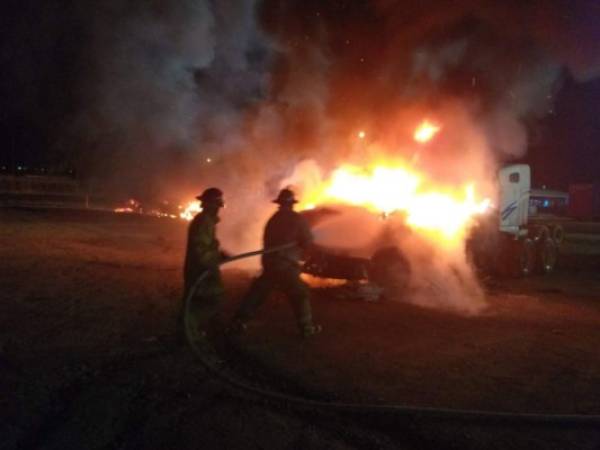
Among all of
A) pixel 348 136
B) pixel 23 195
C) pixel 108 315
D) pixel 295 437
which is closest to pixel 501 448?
pixel 295 437

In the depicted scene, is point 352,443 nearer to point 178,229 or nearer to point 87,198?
point 178,229

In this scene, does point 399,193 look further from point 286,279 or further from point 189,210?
point 189,210

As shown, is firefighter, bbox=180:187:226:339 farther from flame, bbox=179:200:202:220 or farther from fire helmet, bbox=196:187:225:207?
flame, bbox=179:200:202:220

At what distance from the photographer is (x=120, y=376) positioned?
4.68 metres

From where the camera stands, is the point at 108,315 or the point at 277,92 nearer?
the point at 108,315

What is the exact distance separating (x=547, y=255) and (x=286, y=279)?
10.8 m

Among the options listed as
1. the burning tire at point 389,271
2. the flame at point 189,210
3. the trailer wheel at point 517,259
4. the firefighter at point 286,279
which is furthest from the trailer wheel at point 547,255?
the flame at point 189,210

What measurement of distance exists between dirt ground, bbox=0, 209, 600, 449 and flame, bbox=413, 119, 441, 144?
6.51m

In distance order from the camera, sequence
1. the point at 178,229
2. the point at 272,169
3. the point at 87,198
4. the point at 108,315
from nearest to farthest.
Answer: the point at 108,315, the point at 272,169, the point at 178,229, the point at 87,198

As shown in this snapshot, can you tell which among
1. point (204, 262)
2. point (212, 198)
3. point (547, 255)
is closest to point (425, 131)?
point (547, 255)

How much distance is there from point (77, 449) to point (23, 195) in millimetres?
28916

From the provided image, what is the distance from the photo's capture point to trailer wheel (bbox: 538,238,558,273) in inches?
558

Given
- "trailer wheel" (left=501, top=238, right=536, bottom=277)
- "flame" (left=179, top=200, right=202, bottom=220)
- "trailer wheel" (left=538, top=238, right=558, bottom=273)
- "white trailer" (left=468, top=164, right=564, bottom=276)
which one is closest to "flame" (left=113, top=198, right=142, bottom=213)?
"flame" (left=179, top=200, right=202, bottom=220)

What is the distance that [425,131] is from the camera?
586 inches
